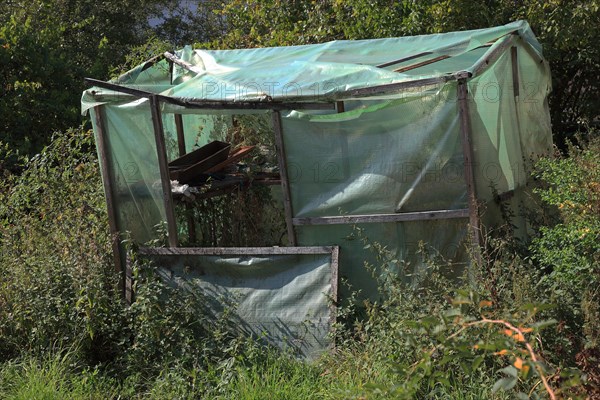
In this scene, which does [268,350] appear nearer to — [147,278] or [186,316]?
[186,316]

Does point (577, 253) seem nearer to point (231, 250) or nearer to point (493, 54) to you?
point (493, 54)

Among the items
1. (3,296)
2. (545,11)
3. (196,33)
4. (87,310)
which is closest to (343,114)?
(87,310)

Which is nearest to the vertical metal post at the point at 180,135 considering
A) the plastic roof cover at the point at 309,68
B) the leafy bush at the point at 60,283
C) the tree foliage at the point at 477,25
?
the plastic roof cover at the point at 309,68

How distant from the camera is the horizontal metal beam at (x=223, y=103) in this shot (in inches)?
238

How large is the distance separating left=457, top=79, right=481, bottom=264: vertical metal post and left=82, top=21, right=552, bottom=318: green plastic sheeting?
0.12 feet

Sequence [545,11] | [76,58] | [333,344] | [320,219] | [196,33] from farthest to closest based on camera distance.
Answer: [196,33]
[76,58]
[545,11]
[320,219]
[333,344]

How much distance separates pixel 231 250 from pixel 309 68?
1592 mm

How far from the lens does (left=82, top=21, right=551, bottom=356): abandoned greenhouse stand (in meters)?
5.83

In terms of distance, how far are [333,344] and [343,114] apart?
1651mm

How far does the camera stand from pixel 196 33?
59.3ft

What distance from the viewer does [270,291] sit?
6.14 m

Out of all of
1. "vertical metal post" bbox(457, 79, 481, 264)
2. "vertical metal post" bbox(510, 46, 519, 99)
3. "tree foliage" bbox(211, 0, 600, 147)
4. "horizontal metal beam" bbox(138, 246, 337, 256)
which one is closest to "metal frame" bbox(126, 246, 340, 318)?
"horizontal metal beam" bbox(138, 246, 337, 256)

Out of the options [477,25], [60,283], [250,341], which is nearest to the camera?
[250,341]

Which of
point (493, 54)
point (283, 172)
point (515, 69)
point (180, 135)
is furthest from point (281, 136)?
point (515, 69)
